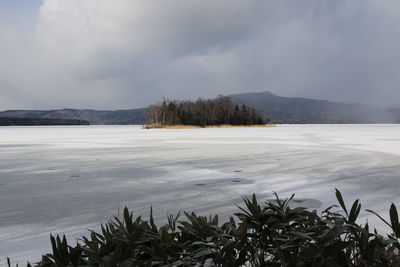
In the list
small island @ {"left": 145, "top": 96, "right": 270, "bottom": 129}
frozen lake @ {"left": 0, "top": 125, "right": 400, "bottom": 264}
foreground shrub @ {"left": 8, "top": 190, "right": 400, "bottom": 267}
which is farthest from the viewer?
small island @ {"left": 145, "top": 96, "right": 270, "bottom": 129}

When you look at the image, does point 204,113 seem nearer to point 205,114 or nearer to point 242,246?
point 205,114

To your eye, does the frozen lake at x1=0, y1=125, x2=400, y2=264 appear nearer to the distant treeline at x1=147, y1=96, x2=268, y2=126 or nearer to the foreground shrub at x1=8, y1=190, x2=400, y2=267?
the foreground shrub at x1=8, y1=190, x2=400, y2=267

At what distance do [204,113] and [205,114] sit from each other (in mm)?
648

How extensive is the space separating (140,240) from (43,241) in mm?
1885

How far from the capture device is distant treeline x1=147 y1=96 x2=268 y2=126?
69.9m

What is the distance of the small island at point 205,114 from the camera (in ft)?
228

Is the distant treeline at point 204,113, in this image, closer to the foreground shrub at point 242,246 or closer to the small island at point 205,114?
the small island at point 205,114

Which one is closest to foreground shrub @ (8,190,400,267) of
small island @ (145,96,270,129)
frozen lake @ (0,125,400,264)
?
frozen lake @ (0,125,400,264)

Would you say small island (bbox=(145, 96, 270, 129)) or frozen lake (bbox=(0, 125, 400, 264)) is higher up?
small island (bbox=(145, 96, 270, 129))

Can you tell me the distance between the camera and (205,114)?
7238 centimetres

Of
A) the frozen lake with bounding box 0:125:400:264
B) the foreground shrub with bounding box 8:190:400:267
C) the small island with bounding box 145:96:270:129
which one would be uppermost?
the small island with bounding box 145:96:270:129

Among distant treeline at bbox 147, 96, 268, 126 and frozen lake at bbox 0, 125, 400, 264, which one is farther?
distant treeline at bbox 147, 96, 268, 126

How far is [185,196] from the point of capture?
4484 mm

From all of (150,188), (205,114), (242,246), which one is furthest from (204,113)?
(242,246)
